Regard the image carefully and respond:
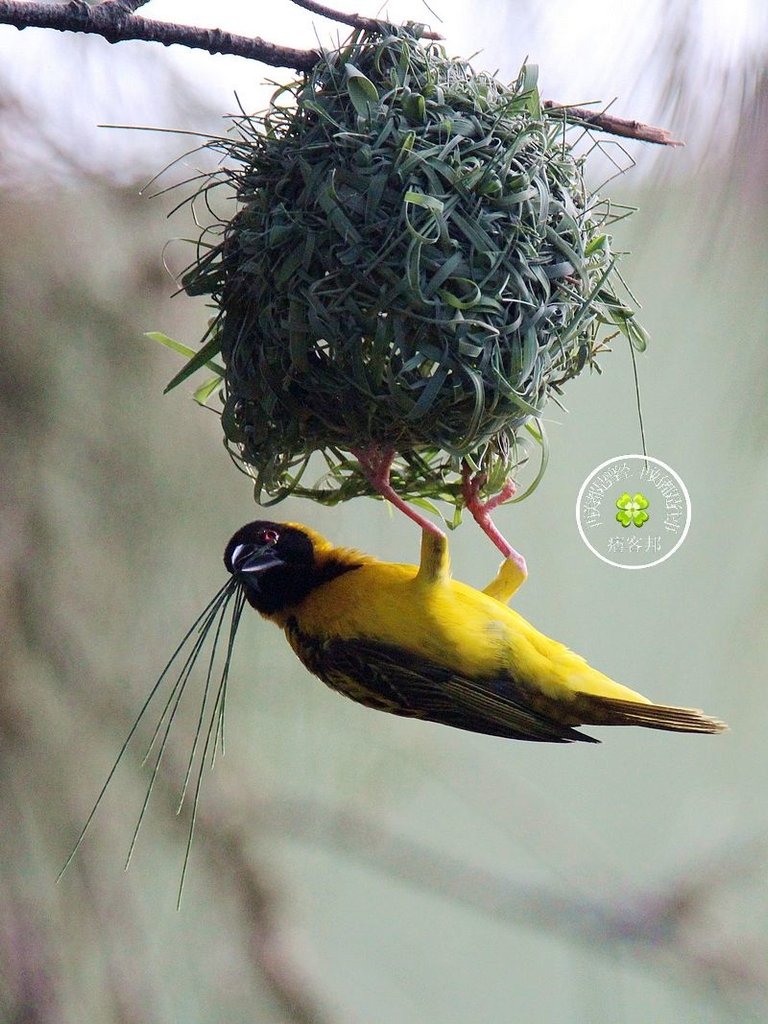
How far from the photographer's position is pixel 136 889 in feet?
6.75

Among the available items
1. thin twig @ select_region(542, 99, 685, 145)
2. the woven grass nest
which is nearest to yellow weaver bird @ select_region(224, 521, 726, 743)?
the woven grass nest

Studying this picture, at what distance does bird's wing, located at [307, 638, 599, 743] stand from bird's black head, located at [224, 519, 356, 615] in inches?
3.3

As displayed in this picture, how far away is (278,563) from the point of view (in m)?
1.24

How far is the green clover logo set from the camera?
1858 millimetres

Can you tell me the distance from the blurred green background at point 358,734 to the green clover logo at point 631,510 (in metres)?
0.19

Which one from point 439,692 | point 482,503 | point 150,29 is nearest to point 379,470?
point 482,503

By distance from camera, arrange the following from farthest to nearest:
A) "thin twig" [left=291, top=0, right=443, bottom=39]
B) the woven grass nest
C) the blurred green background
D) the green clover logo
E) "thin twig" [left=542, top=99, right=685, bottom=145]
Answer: the blurred green background < the green clover logo < "thin twig" [left=542, top=99, right=685, bottom=145] < "thin twig" [left=291, top=0, right=443, bottom=39] < the woven grass nest

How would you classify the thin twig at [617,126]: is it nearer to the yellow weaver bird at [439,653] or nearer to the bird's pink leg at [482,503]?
the bird's pink leg at [482,503]

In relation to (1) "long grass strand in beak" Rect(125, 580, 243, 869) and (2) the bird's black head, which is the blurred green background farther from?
(2) the bird's black head

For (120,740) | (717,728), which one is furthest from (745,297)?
(120,740)

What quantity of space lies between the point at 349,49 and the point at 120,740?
4.70 feet

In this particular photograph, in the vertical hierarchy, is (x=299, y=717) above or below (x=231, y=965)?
above

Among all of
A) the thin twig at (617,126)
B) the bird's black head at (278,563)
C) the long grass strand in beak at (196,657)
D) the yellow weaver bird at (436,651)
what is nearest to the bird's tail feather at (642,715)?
the yellow weaver bird at (436,651)

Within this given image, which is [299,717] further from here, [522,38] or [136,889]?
[522,38]
